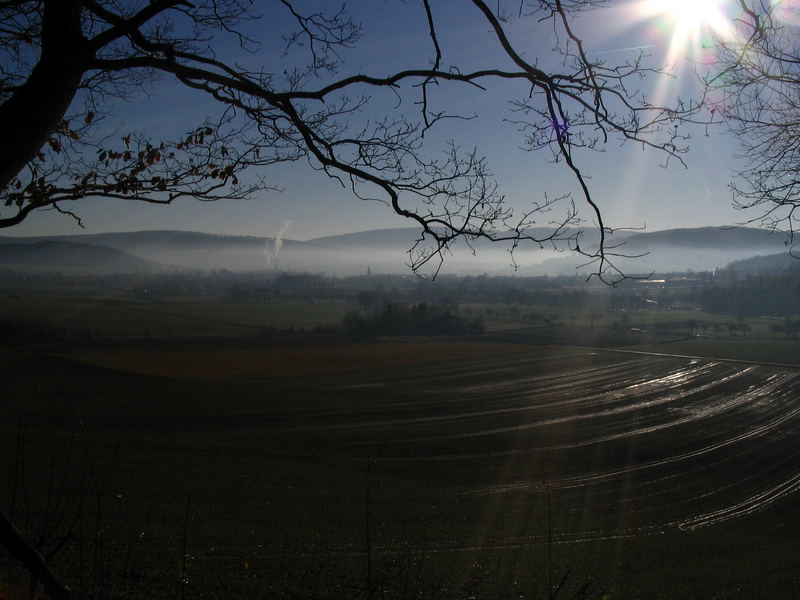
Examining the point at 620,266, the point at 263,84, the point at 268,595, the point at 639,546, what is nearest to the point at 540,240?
the point at 620,266

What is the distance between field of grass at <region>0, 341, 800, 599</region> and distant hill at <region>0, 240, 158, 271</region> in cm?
5094

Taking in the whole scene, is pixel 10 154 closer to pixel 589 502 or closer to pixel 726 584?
pixel 726 584

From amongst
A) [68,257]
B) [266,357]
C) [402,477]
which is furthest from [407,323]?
[68,257]

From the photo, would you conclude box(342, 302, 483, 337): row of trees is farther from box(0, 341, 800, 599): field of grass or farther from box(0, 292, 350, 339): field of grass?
box(0, 341, 800, 599): field of grass

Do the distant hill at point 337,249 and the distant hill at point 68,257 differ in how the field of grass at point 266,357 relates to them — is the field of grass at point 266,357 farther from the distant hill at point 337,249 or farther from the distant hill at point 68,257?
the distant hill at point 68,257

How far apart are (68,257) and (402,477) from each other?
78.1 m

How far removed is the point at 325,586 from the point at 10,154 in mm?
4392

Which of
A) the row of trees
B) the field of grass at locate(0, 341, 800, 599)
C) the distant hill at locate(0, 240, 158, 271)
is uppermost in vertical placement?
the distant hill at locate(0, 240, 158, 271)

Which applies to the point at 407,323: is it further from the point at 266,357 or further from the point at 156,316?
the point at 156,316

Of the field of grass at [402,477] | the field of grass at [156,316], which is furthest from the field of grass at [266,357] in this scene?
the field of grass at [156,316]

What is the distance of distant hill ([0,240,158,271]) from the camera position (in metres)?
68.7

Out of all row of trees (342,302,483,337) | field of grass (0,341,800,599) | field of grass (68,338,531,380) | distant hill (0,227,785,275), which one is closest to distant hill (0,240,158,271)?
distant hill (0,227,785,275)

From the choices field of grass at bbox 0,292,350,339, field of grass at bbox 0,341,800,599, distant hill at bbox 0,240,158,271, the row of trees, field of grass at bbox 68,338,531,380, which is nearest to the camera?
field of grass at bbox 0,341,800,599

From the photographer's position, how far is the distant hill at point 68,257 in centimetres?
6869
